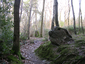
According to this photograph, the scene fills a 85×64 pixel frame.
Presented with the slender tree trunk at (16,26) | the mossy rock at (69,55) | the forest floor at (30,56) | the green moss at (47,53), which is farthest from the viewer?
the green moss at (47,53)

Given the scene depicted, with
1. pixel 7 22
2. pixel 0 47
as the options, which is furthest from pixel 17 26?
pixel 0 47

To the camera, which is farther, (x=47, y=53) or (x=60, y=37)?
(x=60, y=37)

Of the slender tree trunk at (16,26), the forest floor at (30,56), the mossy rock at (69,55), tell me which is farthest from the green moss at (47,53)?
the slender tree trunk at (16,26)

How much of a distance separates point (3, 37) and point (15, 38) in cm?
75

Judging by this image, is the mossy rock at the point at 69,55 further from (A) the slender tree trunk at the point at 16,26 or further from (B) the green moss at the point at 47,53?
(A) the slender tree trunk at the point at 16,26

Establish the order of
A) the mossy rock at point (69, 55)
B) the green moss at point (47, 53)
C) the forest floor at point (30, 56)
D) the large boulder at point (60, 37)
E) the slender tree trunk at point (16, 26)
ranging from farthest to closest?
the large boulder at point (60, 37) → the green moss at point (47, 53) → the forest floor at point (30, 56) → the slender tree trunk at point (16, 26) → the mossy rock at point (69, 55)

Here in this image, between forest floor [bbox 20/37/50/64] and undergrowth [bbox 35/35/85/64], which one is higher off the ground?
undergrowth [bbox 35/35/85/64]

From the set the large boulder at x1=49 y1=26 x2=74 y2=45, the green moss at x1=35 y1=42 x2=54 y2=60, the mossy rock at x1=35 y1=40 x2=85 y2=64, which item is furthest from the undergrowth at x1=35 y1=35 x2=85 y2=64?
the large boulder at x1=49 y1=26 x2=74 y2=45

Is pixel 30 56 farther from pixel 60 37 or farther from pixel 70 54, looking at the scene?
pixel 70 54

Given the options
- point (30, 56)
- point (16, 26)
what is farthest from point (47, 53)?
point (16, 26)

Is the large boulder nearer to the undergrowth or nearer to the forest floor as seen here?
the undergrowth

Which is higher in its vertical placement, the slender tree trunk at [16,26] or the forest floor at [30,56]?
the slender tree trunk at [16,26]

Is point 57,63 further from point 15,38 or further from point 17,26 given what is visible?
point 17,26

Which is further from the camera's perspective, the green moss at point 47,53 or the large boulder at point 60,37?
the large boulder at point 60,37
